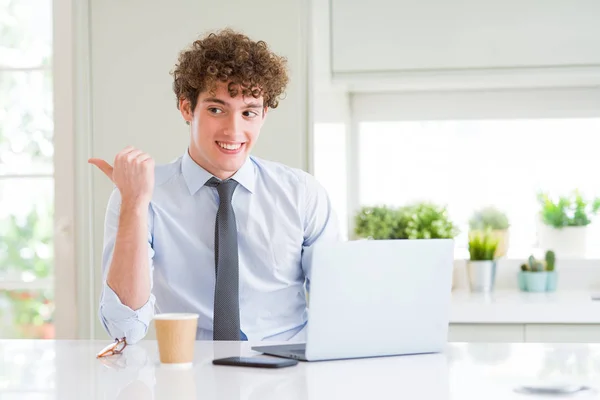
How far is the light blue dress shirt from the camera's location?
89.6 inches

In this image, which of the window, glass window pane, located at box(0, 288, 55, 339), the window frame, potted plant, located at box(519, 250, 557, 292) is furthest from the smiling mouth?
potted plant, located at box(519, 250, 557, 292)

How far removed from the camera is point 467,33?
3.32m

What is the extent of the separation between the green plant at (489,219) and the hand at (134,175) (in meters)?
2.17

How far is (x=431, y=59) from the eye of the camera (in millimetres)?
3340

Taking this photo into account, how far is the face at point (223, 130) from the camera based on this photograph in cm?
233

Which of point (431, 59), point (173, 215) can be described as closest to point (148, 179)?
point (173, 215)

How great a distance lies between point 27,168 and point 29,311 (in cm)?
58

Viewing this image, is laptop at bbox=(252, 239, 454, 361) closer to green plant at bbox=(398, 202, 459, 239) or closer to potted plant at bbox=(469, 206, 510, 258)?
green plant at bbox=(398, 202, 459, 239)

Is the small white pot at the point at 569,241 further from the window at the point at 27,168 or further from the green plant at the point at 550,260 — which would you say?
the window at the point at 27,168

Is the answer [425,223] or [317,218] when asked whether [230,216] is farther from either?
[425,223]

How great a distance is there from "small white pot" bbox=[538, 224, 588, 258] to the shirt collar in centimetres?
184

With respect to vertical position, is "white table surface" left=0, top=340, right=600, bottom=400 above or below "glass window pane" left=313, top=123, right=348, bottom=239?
below

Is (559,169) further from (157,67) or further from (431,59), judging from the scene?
(157,67)

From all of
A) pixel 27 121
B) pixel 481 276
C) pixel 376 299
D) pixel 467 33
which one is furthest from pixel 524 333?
pixel 27 121
